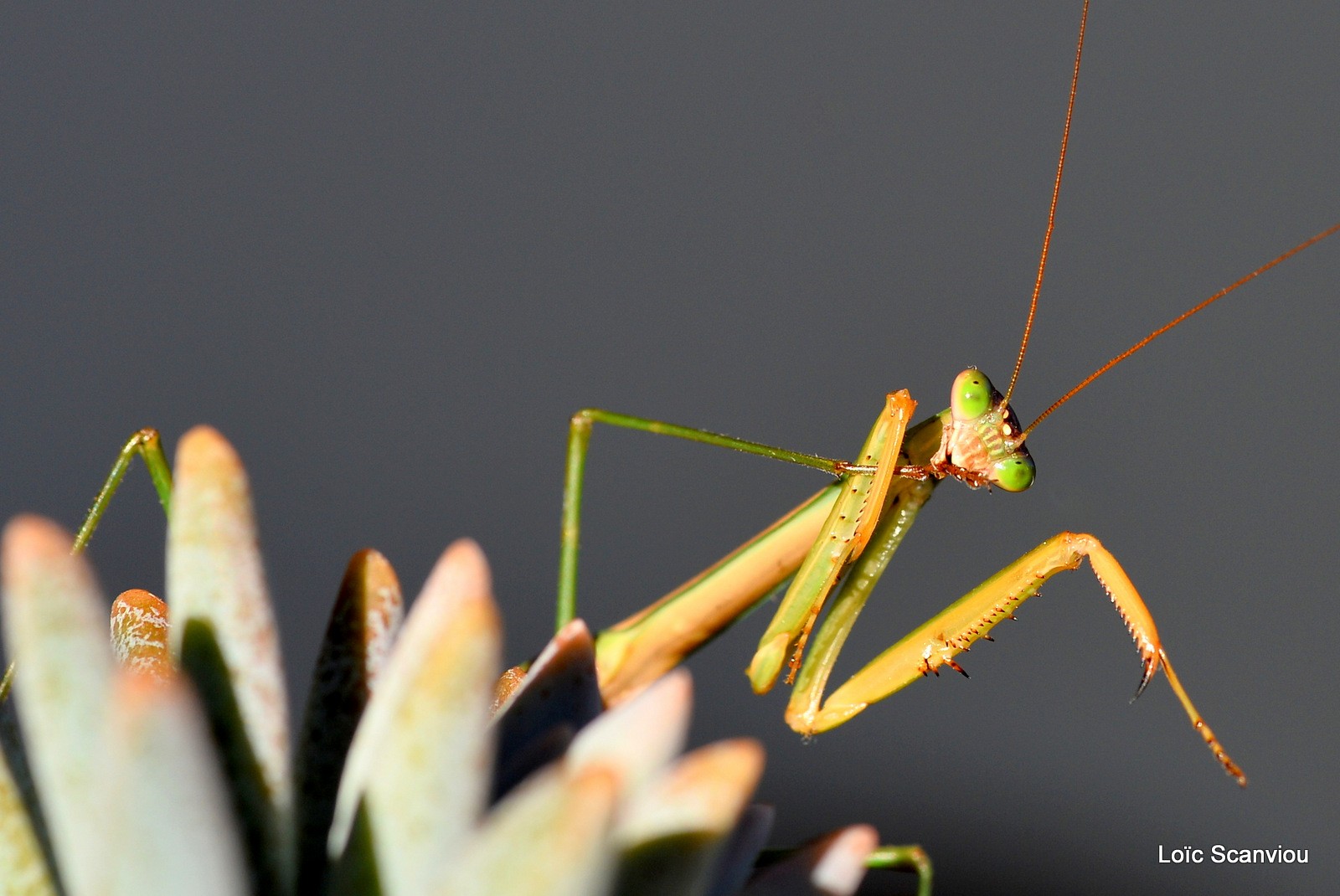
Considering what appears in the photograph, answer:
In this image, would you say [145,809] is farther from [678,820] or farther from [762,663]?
[762,663]

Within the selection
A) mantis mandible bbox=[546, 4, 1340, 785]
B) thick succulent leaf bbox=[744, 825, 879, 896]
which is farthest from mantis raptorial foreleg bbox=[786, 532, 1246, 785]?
thick succulent leaf bbox=[744, 825, 879, 896]

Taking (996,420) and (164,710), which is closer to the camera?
(164,710)

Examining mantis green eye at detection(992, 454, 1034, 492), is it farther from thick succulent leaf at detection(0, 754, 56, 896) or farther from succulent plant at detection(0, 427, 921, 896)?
thick succulent leaf at detection(0, 754, 56, 896)

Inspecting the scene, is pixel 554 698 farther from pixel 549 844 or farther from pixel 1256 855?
pixel 1256 855

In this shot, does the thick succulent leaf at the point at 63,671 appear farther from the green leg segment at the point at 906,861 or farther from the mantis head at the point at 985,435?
the mantis head at the point at 985,435

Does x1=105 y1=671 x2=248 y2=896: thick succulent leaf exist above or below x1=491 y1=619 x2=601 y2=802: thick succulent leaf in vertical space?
above

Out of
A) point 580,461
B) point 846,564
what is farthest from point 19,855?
point 846,564

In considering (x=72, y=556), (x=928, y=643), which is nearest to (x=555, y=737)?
(x=72, y=556)
